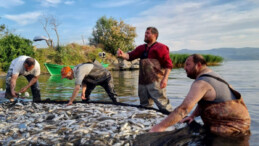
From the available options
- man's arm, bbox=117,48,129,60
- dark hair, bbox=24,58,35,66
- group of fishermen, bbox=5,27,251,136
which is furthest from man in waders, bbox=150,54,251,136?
dark hair, bbox=24,58,35,66

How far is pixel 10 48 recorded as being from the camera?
25.4 m

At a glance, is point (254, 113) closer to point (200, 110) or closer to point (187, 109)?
point (200, 110)

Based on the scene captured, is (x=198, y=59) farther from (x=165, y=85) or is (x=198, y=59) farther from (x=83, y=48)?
(x=83, y=48)

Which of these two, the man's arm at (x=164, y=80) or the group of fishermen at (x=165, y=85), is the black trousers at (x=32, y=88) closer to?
the group of fishermen at (x=165, y=85)

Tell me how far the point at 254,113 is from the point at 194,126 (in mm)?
3449

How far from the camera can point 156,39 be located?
5.79 meters

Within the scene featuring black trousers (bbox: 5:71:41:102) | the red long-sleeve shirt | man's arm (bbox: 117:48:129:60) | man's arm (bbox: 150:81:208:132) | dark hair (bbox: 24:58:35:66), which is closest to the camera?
man's arm (bbox: 150:81:208:132)

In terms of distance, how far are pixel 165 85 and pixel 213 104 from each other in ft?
5.53

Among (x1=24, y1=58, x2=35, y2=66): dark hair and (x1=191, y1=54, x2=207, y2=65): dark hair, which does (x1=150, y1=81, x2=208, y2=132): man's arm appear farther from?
(x1=24, y1=58, x2=35, y2=66): dark hair

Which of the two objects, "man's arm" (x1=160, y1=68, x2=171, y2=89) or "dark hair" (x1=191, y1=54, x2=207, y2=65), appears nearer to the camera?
"dark hair" (x1=191, y1=54, x2=207, y2=65)

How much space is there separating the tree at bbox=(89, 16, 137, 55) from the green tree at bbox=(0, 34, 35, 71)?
14.8m

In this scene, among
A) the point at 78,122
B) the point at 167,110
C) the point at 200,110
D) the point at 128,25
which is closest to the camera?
the point at 200,110

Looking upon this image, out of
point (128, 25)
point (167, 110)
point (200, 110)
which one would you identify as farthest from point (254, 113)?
point (128, 25)

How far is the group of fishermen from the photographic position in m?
3.72
